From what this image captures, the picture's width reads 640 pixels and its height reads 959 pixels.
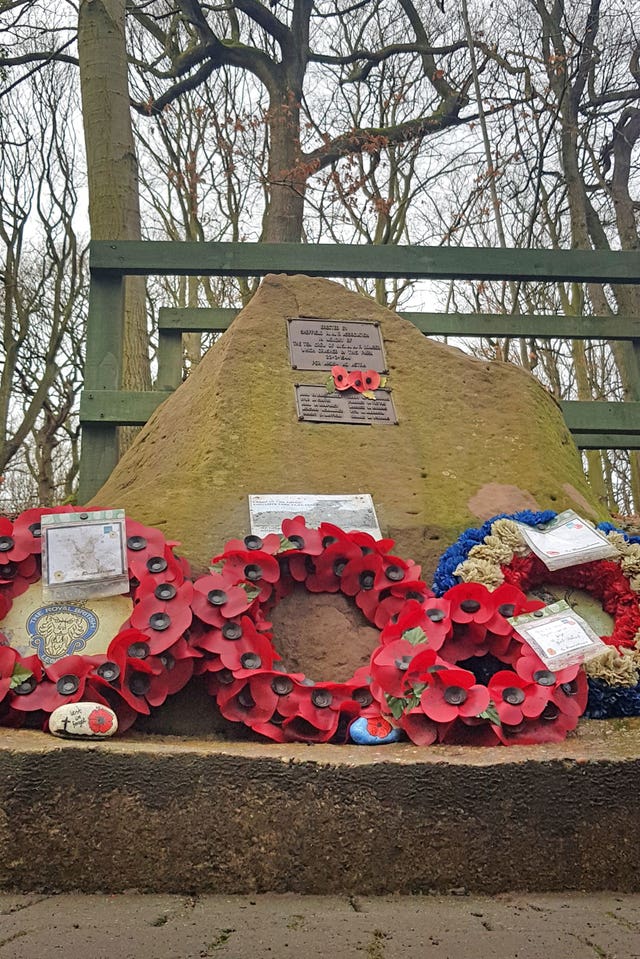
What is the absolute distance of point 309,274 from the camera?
5305mm

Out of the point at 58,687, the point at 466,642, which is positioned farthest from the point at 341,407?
the point at 58,687

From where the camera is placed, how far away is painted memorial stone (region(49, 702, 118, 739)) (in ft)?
7.21

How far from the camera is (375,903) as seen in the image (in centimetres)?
181

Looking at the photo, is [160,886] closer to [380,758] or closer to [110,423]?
[380,758]

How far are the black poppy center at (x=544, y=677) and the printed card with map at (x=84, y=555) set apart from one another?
4.49ft

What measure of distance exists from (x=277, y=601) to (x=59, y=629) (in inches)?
30.8

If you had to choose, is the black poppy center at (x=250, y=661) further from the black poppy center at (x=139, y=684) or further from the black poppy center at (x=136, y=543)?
the black poppy center at (x=136, y=543)

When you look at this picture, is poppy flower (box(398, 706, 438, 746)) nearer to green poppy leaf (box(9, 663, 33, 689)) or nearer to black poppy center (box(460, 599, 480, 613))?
black poppy center (box(460, 599, 480, 613))

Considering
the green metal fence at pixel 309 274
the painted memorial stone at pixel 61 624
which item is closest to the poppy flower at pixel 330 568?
the painted memorial stone at pixel 61 624

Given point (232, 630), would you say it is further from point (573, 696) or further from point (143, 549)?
point (573, 696)

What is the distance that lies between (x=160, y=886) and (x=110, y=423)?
336 cm

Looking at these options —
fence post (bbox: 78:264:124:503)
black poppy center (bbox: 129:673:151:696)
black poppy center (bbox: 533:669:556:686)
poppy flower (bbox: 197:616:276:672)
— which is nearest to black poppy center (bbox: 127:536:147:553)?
poppy flower (bbox: 197:616:276:672)

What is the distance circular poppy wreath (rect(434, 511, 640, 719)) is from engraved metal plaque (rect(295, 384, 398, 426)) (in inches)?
38.3

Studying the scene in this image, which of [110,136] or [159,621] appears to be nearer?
[159,621]
